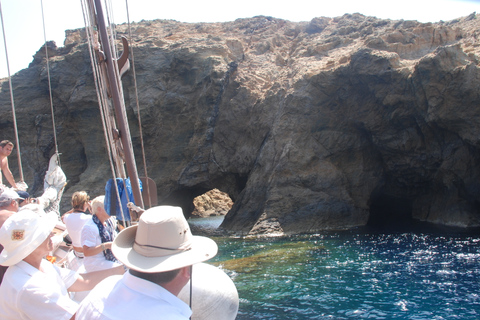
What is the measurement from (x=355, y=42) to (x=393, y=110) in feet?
17.1

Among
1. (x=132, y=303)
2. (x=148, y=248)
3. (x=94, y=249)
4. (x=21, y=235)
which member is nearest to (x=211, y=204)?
(x=94, y=249)

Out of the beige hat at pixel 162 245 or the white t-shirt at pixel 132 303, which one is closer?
the white t-shirt at pixel 132 303

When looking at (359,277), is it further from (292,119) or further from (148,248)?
(292,119)

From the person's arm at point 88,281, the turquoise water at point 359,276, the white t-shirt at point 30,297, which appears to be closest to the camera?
the white t-shirt at point 30,297

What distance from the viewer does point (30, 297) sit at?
99.5 inches

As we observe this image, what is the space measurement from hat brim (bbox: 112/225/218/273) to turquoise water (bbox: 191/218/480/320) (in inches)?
243

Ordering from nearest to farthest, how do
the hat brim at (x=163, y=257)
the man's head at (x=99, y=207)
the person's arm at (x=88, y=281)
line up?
the hat brim at (x=163, y=257) < the person's arm at (x=88, y=281) < the man's head at (x=99, y=207)

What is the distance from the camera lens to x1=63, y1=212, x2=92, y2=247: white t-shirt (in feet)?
15.1

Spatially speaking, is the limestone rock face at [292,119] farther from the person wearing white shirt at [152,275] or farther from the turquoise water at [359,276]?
the person wearing white shirt at [152,275]

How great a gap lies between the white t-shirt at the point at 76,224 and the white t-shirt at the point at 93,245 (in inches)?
8.1

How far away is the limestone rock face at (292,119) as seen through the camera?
57.0 feet

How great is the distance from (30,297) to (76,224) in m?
2.19

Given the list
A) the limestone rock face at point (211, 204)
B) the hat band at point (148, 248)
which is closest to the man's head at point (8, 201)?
the hat band at point (148, 248)

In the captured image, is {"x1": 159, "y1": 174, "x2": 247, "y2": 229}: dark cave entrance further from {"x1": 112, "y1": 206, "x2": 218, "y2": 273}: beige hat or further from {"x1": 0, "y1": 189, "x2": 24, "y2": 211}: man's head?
{"x1": 112, "y1": 206, "x2": 218, "y2": 273}: beige hat
